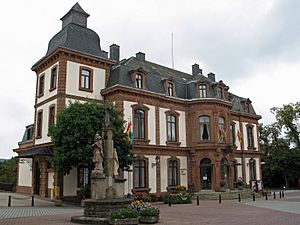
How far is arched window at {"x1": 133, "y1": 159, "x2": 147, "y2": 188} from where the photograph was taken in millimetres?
27656

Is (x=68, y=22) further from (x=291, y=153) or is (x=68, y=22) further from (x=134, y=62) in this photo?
(x=291, y=153)

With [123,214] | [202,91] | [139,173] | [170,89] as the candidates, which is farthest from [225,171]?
[123,214]

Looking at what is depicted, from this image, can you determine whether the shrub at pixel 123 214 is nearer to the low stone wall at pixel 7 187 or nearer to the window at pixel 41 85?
the window at pixel 41 85

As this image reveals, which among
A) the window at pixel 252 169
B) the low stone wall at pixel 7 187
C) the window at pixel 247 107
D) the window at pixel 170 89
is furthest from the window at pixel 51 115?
the window at pixel 247 107

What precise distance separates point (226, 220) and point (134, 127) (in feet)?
47.9

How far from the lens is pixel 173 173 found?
30.9m

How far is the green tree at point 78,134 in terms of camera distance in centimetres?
2098

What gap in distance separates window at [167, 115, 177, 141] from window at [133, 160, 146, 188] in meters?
4.26

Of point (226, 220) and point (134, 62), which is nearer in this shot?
point (226, 220)

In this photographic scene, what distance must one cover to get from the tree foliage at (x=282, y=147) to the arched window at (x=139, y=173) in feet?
86.7

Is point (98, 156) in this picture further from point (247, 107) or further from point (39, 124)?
point (247, 107)

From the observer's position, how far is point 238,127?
39.3 metres

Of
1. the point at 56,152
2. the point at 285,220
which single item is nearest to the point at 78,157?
the point at 56,152

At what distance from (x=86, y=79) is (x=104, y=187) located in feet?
47.7
